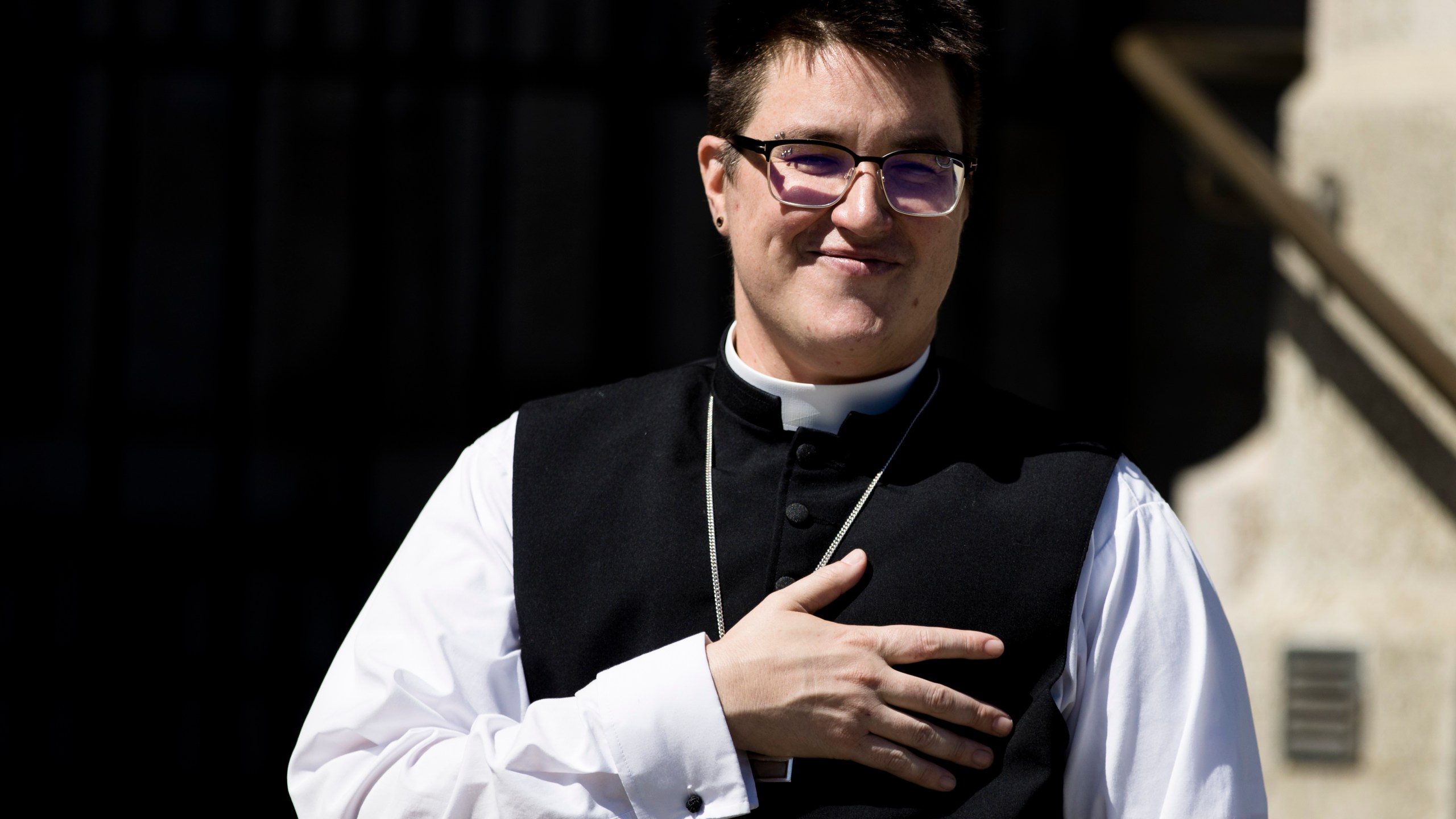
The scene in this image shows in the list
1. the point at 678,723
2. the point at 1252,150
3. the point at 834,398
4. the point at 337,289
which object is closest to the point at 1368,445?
the point at 1252,150

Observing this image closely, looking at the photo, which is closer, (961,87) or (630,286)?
(961,87)

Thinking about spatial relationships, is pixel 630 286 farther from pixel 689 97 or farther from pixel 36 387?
pixel 36 387

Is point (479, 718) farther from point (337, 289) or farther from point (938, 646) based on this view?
point (337, 289)

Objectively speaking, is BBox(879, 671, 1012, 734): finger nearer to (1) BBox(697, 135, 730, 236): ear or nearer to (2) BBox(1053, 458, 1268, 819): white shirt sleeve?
(2) BBox(1053, 458, 1268, 819): white shirt sleeve

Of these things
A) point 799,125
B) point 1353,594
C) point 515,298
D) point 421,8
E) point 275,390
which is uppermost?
point 421,8

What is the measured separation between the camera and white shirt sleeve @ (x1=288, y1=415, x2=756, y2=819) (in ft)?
4.31

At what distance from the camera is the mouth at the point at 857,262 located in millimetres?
1418

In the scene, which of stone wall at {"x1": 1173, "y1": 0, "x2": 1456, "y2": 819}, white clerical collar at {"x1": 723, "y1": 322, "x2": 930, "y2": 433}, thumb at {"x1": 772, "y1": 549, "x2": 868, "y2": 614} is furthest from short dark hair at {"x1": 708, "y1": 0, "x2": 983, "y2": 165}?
stone wall at {"x1": 1173, "y1": 0, "x2": 1456, "y2": 819}

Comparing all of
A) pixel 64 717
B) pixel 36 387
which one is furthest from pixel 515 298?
pixel 64 717

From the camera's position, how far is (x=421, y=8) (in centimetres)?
352

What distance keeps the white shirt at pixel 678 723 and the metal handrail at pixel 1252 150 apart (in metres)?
1.47

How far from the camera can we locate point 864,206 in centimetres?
139

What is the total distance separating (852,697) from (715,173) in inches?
24.0

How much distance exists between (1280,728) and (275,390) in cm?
244
